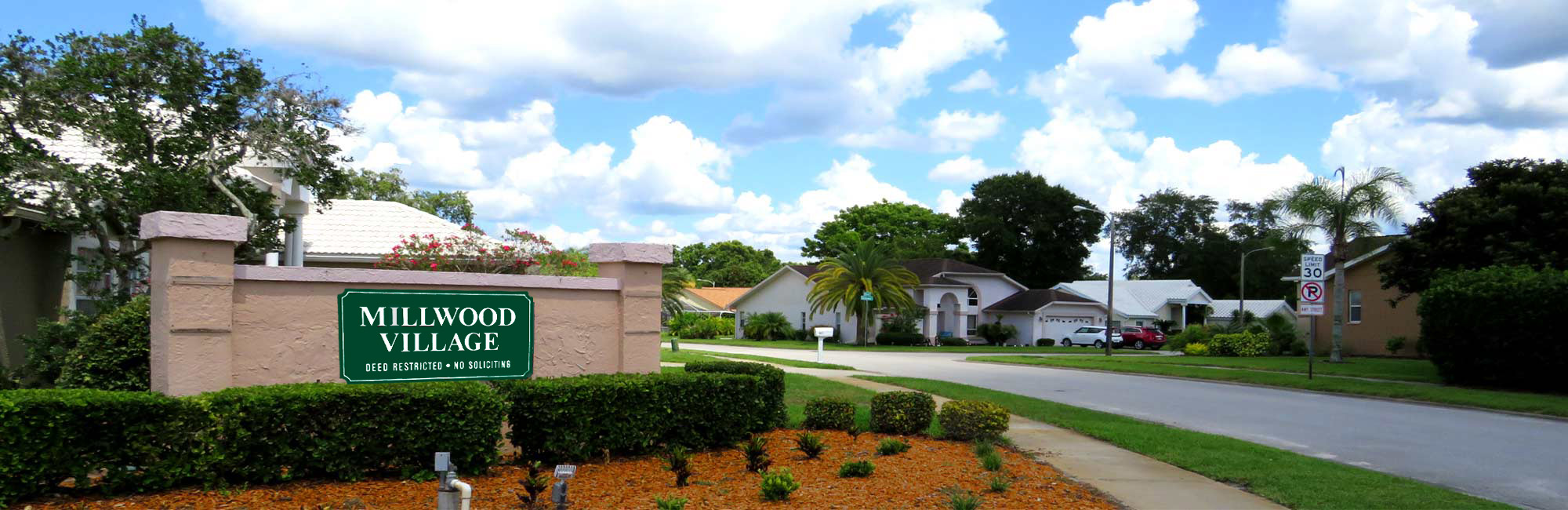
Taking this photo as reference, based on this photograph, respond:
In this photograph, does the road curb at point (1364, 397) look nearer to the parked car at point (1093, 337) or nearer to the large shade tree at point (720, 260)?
the parked car at point (1093, 337)

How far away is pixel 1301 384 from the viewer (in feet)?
75.2

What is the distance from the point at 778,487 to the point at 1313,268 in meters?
18.8

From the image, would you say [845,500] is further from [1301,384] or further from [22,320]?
[1301,384]

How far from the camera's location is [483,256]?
1262cm

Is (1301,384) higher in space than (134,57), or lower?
lower

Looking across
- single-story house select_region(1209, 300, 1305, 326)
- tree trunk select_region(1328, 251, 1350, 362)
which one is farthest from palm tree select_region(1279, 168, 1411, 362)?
single-story house select_region(1209, 300, 1305, 326)

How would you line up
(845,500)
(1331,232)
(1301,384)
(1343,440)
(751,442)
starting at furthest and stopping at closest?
(1331,232) < (1301,384) < (1343,440) < (751,442) < (845,500)

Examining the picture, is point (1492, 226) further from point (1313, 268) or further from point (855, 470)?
point (855, 470)

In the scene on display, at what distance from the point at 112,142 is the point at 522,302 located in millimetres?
5083

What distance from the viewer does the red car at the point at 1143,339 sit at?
54906 mm

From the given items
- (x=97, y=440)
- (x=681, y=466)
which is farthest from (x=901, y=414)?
(x=97, y=440)

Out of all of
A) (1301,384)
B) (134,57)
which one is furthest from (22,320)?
(1301,384)

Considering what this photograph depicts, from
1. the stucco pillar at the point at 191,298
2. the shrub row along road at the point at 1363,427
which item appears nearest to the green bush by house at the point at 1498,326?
the shrub row along road at the point at 1363,427

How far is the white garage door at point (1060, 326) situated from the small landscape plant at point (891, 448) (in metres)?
51.5
